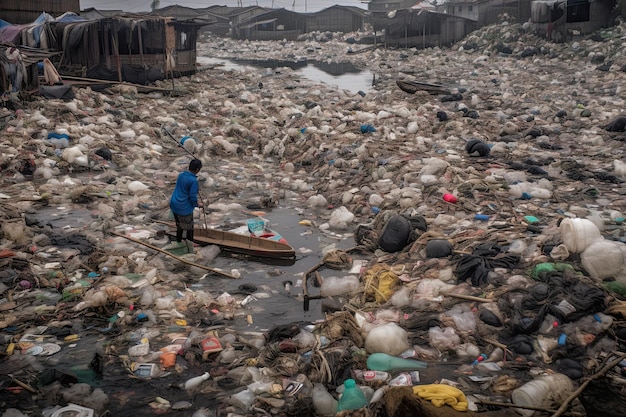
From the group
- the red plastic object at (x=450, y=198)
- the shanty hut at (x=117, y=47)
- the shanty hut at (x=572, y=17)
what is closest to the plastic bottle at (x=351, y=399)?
the red plastic object at (x=450, y=198)

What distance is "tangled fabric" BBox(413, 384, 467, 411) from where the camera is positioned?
10.9 ft

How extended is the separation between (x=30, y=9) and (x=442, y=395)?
20.2 metres

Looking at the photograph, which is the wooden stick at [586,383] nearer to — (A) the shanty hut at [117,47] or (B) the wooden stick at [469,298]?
(B) the wooden stick at [469,298]

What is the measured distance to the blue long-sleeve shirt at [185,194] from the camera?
595 cm

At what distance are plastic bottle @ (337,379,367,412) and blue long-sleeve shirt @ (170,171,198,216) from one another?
3.10m

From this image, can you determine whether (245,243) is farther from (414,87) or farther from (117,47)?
(117,47)

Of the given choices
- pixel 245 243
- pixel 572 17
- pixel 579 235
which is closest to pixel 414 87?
pixel 245 243

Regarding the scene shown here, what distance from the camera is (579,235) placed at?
484 centimetres

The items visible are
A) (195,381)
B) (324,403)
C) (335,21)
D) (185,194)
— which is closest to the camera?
(324,403)

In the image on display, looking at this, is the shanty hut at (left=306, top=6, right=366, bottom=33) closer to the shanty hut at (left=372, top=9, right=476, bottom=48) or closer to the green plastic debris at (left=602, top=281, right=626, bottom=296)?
the shanty hut at (left=372, top=9, right=476, bottom=48)

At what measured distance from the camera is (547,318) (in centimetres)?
427

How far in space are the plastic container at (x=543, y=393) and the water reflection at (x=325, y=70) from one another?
15.3 metres

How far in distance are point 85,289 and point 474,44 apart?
1017 inches

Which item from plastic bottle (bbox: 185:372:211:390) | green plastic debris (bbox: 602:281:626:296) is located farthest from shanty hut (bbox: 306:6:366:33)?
plastic bottle (bbox: 185:372:211:390)
